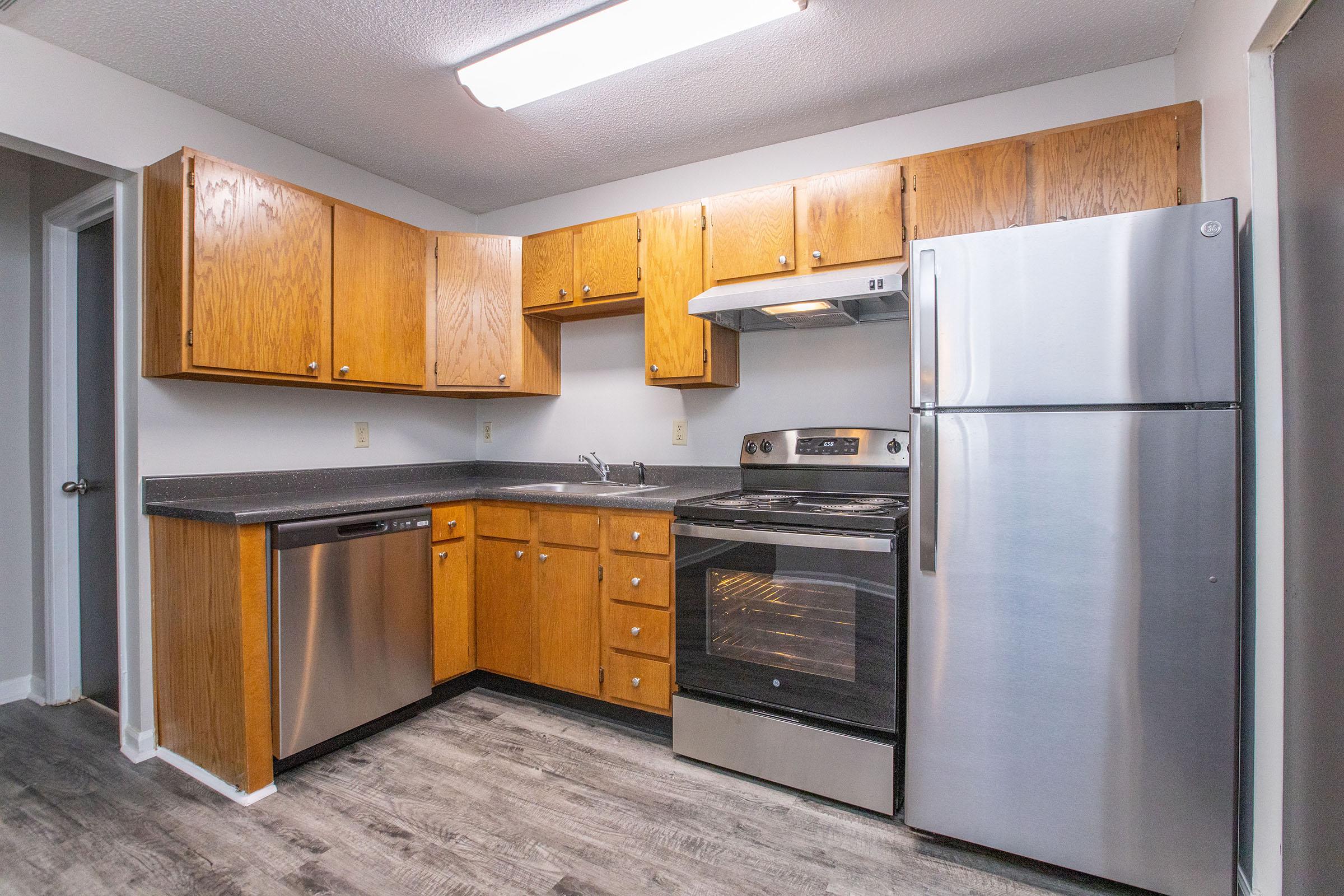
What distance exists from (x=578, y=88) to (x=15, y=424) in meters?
2.86

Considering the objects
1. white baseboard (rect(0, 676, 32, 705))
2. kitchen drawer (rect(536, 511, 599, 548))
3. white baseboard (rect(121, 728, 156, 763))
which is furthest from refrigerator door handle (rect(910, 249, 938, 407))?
white baseboard (rect(0, 676, 32, 705))

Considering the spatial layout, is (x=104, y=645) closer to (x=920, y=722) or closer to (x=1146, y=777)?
(x=920, y=722)

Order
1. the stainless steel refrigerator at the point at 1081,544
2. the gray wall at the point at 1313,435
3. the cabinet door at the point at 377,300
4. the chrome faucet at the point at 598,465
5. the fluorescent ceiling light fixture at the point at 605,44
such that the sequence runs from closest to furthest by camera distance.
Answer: the gray wall at the point at 1313,435
the stainless steel refrigerator at the point at 1081,544
the fluorescent ceiling light fixture at the point at 605,44
the cabinet door at the point at 377,300
the chrome faucet at the point at 598,465

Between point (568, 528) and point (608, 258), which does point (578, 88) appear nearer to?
point (608, 258)

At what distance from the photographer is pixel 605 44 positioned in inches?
78.7

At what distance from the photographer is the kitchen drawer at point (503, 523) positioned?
8.99 feet

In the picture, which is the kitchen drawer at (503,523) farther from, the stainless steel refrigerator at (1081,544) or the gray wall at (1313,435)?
the gray wall at (1313,435)

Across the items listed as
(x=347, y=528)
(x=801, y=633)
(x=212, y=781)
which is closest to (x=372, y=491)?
(x=347, y=528)

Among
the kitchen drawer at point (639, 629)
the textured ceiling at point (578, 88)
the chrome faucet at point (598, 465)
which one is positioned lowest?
the kitchen drawer at point (639, 629)

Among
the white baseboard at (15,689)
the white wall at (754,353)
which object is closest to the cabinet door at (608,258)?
the white wall at (754,353)

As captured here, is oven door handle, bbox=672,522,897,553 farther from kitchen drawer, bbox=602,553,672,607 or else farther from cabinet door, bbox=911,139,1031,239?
cabinet door, bbox=911,139,1031,239

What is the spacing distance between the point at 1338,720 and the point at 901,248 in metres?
1.70

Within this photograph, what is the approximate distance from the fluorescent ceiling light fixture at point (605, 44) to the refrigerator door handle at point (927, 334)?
85cm

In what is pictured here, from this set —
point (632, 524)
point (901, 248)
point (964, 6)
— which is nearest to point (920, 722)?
point (632, 524)
